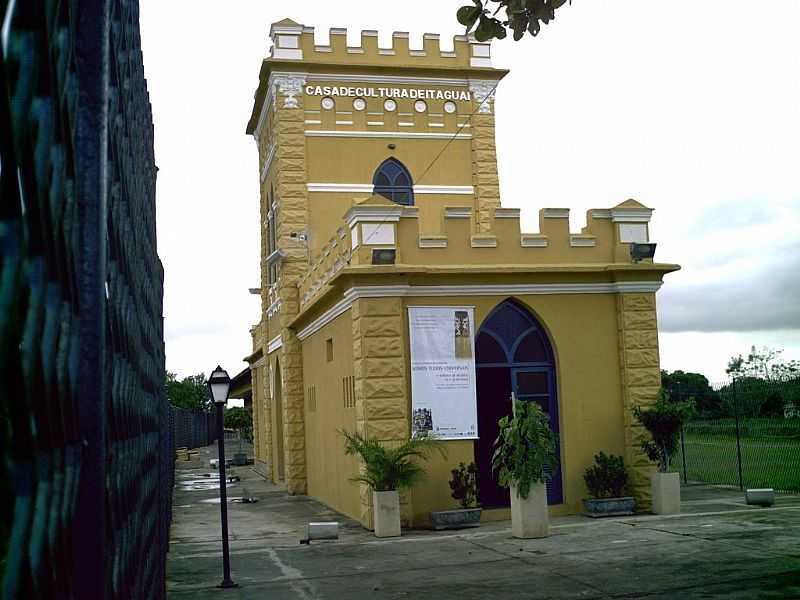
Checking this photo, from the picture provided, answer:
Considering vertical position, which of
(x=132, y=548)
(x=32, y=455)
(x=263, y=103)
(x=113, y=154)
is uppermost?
(x=263, y=103)

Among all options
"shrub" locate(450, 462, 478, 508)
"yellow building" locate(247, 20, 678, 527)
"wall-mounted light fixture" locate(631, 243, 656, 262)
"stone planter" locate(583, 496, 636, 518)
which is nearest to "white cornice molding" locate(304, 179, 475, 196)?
"yellow building" locate(247, 20, 678, 527)

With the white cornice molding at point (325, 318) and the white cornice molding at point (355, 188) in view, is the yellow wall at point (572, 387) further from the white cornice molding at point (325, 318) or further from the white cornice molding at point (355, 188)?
the white cornice molding at point (355, 188)

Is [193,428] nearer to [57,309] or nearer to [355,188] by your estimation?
[355,188]

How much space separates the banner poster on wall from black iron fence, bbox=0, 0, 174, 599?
1501 cm

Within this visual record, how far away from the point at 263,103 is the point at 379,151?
15.8 feet

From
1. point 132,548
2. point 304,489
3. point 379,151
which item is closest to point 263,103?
point 379,151

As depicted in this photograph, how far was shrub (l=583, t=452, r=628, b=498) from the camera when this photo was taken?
1699cm

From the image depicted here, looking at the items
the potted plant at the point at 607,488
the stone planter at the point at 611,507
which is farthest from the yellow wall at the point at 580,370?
the stone planter at the point at 611,507

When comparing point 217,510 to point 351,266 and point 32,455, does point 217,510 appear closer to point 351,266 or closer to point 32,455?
point 351,266

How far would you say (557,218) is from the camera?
18031mm

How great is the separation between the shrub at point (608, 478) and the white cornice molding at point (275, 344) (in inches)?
445

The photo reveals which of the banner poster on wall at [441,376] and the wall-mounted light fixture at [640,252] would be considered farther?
the wall-mounted light fixture at [640,252]

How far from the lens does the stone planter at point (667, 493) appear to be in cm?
1652

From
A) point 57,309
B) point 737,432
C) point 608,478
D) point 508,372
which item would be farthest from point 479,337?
point 57,309
